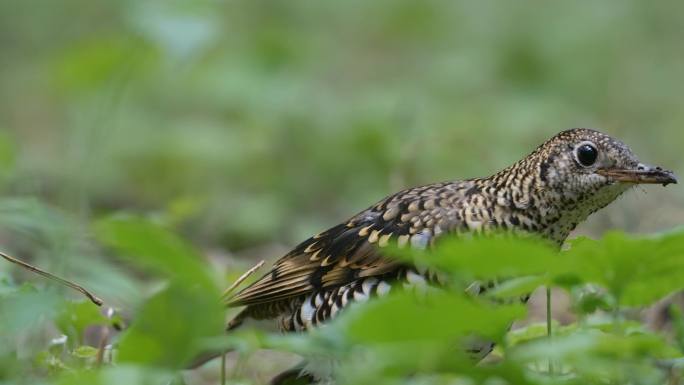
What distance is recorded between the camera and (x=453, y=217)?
5.11m

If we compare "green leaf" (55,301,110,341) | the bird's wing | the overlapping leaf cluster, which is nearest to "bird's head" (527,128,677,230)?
the bird's wing

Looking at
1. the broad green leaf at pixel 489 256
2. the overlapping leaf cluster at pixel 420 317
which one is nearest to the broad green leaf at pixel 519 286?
the overlapping leaf cluster at pixel 420 317

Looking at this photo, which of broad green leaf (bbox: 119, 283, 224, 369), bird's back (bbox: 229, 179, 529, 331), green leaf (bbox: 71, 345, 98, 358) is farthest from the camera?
bird's back (bbox: 229, 179, 529, 331)

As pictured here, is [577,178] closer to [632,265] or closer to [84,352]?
[632,265]

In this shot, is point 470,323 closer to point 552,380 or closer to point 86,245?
point 552,380

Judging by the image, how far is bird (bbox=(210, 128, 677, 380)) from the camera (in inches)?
196

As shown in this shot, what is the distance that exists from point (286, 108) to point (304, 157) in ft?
1.34

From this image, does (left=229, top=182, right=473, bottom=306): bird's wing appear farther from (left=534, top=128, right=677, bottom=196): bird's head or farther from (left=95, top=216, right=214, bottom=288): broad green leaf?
(left=95, top=216, right=214, bottom=288): broad green leaf

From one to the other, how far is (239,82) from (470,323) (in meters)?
7.56

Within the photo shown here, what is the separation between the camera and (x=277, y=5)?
1576 centimetres

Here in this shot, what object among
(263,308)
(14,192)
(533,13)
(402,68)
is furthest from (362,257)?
(533,13)

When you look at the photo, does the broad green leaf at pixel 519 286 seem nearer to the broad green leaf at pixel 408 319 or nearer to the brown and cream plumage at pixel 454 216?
the broad green leaf at pixel 408 319

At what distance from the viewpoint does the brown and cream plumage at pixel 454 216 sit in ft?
16.4

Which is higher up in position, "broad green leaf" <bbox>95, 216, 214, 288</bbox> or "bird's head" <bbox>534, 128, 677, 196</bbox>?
"bird's head" <bbox>534, 128, 677, 196</bbox>
